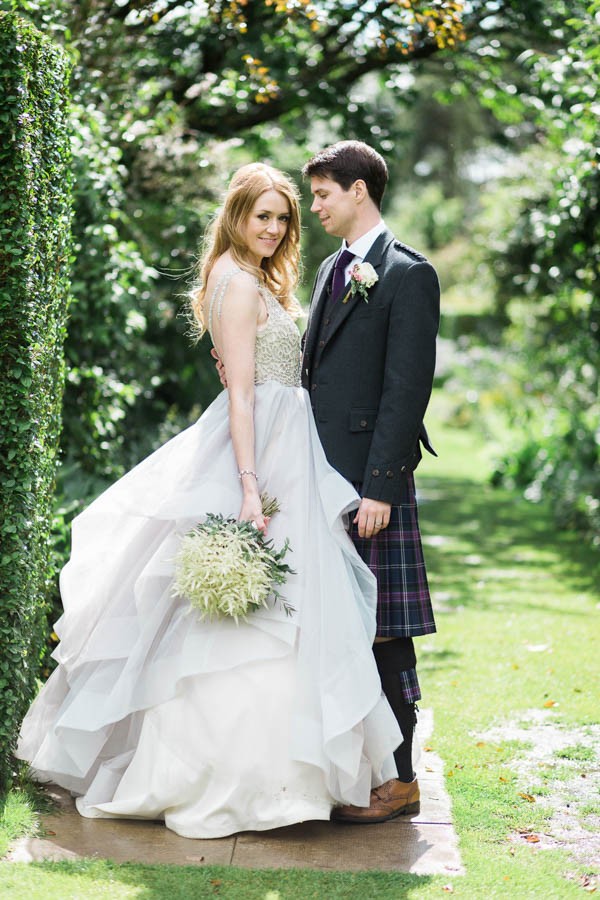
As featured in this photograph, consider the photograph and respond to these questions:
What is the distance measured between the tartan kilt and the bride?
0.43 ft

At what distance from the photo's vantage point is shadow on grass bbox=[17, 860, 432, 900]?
10.0 feet

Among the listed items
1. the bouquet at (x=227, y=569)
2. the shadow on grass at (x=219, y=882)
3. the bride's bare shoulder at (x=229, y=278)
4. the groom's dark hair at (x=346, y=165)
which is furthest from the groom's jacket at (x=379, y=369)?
A: the shadow on grass at (x=219, y=882)

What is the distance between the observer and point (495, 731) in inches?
186

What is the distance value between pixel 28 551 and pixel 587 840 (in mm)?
2210

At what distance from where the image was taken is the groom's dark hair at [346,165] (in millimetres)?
3752

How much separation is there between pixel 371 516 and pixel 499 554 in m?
5.97

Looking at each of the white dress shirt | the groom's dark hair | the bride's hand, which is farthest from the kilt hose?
the groom's dark hair

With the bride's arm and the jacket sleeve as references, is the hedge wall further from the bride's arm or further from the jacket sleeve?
the jacket sleeve

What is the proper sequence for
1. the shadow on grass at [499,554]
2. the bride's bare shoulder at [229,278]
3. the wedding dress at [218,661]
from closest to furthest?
the wedding dress at [218,661] < the bride's bare shoulder at [229,278] < the shadow on grass at [499,554]

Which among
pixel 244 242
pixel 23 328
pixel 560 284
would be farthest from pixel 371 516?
pixel 560 284

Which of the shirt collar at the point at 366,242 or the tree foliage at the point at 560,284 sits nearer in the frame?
the shirt collar at the point at 366,242

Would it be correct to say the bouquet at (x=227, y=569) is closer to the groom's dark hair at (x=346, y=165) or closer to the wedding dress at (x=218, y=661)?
the wedding dress at (x=218, y=661)

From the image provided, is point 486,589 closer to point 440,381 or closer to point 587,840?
point 587,840

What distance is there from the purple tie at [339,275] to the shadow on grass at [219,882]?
2.05 metres
